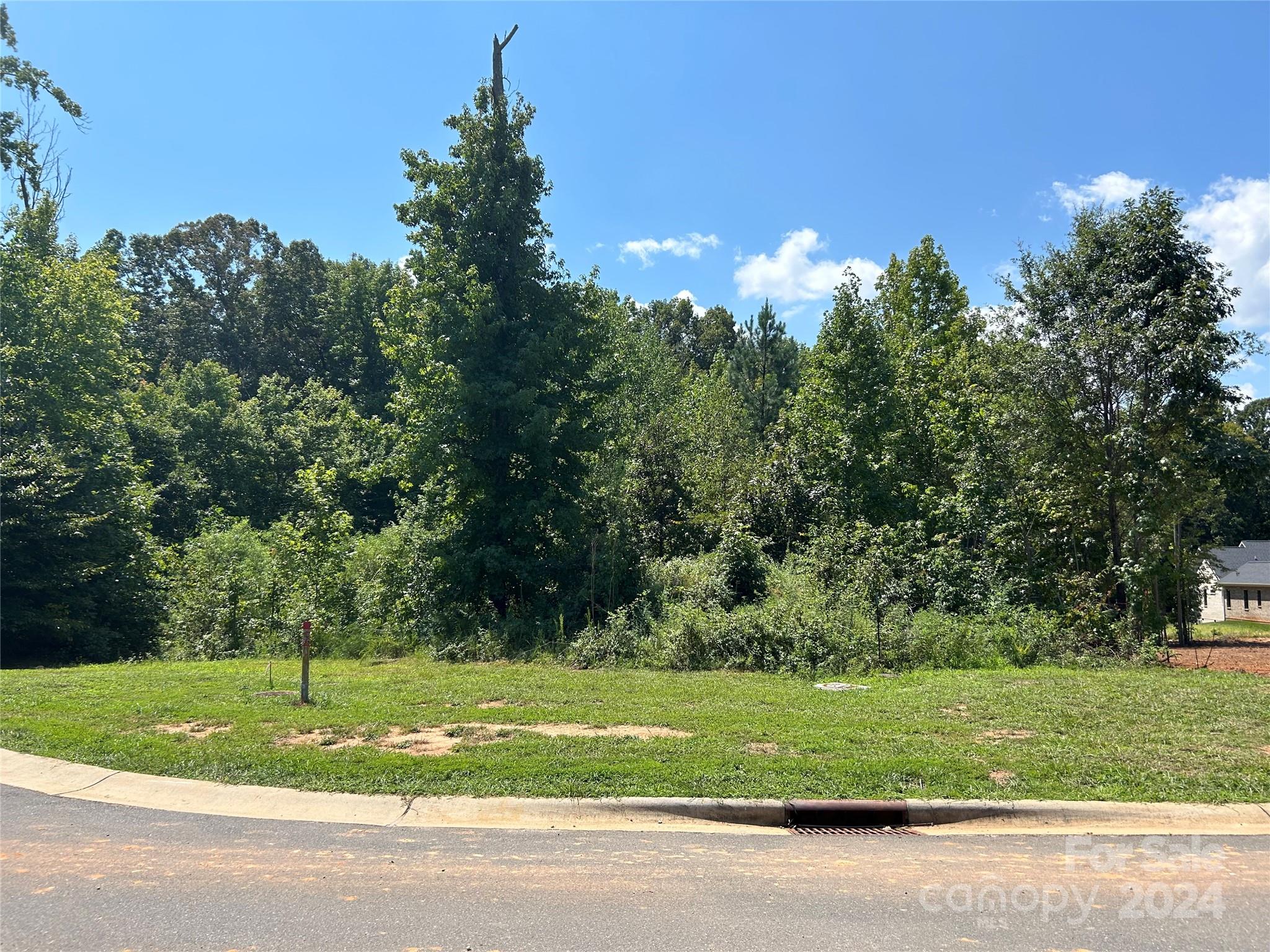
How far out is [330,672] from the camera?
12.7 m

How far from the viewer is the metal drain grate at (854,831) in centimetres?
539

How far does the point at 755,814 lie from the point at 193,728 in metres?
6.10

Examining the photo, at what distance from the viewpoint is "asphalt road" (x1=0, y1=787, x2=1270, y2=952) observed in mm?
3844

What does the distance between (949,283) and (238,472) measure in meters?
32.1

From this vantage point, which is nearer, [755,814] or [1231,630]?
[755,814]

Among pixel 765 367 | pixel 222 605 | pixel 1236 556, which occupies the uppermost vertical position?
pixel 765 367

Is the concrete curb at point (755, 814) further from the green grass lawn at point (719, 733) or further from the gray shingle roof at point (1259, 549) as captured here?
the gray shingle roof at point (1259, 549)

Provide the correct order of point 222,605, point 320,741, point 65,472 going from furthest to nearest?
point 222,605 < point 65,472 < point 320,741

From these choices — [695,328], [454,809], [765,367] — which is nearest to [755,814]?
[454,809]

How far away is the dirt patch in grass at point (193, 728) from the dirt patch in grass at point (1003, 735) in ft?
25.4

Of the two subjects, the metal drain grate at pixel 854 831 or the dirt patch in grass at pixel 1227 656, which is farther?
the dirt patch in grass at pixel 1227 656

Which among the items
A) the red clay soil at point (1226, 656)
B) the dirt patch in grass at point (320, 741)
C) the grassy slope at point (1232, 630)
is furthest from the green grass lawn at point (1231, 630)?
the dirt patch in grass at point (320, 741)

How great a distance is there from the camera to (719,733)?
752 centimetres

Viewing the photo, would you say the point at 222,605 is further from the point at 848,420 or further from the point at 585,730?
the point at 848,420
